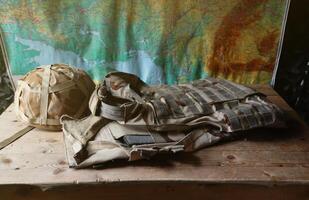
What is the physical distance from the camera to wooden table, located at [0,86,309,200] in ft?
2.68

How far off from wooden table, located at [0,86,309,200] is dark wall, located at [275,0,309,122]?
0.56 metres

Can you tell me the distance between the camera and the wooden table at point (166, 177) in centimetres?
82

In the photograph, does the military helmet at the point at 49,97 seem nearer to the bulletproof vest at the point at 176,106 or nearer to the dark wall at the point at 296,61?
the bulletproof vest at the point at 176,106

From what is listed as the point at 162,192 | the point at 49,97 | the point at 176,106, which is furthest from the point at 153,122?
the point at 49,97

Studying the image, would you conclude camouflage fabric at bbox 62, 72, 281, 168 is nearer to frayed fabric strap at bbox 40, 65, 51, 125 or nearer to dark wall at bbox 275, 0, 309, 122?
frayed fabric strap at bbox 40, 65, 51, 125

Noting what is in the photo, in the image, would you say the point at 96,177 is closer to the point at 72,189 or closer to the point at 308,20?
the point at 72,189

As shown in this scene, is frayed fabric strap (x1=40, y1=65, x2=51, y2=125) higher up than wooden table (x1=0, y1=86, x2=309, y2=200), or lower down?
higher up

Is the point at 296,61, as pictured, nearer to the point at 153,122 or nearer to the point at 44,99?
the point at 153,122

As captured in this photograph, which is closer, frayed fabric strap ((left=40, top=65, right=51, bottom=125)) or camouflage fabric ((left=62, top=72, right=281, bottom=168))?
camouflage fabric ((left=62, top=72, right=281, bottom=168))

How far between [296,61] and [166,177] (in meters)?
0.87

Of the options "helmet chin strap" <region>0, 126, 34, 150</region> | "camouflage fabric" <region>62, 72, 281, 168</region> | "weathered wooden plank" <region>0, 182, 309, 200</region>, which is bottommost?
"weathered wooden plank" <region>0, 182, 309, 200</region>

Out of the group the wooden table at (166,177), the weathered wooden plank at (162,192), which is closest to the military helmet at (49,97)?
the wooden table at (166,177)

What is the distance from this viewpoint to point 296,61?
1.41 metres

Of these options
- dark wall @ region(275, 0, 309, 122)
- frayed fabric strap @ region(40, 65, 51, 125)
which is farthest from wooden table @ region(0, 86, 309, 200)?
dark wall @ region(275, 0, 309, 122)
